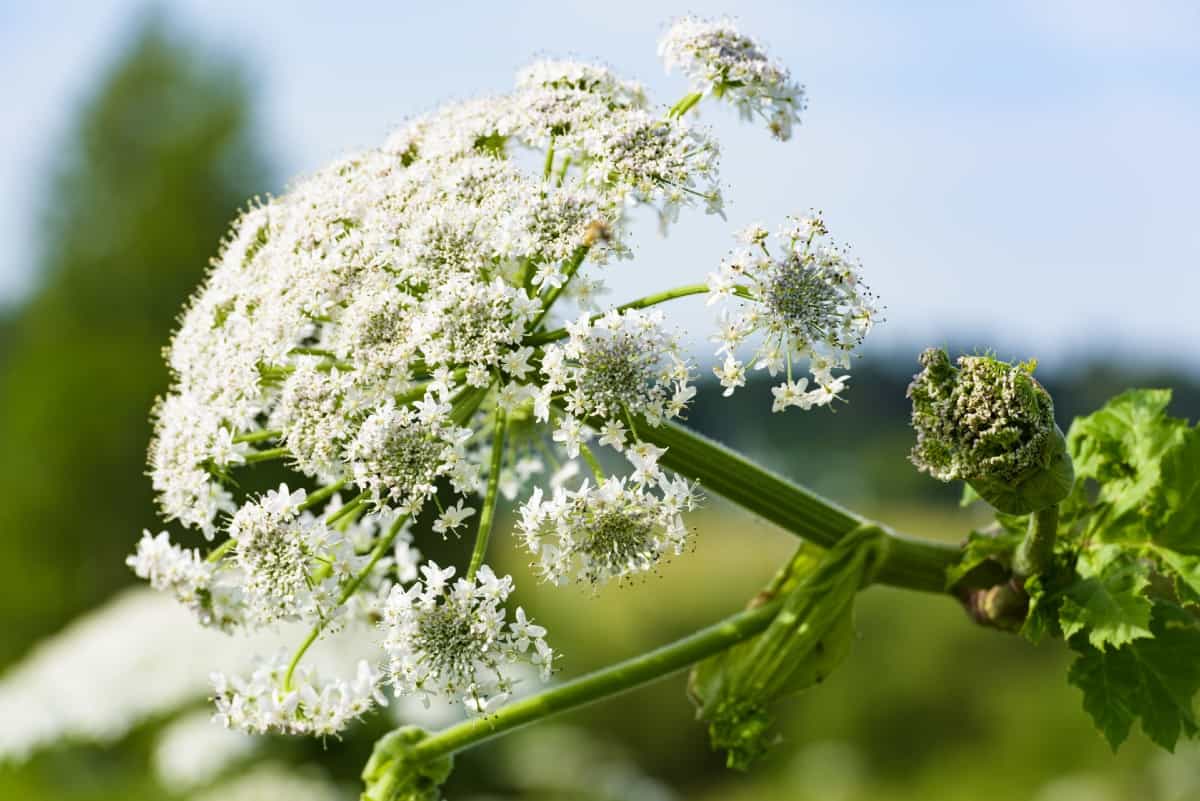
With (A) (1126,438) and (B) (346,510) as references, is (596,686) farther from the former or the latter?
(A) (1126,438)

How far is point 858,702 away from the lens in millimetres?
24828

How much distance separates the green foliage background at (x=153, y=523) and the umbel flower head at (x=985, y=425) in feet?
56.3

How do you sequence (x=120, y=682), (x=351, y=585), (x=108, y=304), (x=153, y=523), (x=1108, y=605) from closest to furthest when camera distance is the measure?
(x=1108, y=605) → (x=351, y=585) → (x=120, y=682) → (x=153, y=523) → (x=108, y=304)

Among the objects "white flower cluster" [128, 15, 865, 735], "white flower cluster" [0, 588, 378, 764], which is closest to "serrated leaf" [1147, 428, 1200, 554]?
"white flower cluster" [128, 15, 865, 735]

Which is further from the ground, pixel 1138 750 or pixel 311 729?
pixel 311 729

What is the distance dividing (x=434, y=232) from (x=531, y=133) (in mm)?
393

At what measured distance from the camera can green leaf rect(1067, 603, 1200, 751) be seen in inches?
102

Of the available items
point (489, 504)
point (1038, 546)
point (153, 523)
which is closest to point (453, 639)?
point (489, 504)

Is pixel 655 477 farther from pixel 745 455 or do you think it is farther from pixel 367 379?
pixel 367 379

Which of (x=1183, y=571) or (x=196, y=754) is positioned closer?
(x=1183, y=571)

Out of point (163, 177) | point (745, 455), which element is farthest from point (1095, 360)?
point (745, 455)

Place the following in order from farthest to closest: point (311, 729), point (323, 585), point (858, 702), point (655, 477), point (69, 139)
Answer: point (69, 139) → point (858, 702) → point (311, 729) → point (323, 585) → point (655, 477)

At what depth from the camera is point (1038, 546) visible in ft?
8.39

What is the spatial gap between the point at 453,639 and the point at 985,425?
116cm
